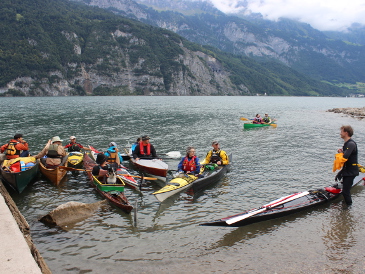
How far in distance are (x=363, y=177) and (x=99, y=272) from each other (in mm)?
13611

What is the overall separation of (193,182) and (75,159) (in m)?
7.93

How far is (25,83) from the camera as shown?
180250mm

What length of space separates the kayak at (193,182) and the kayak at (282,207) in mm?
3383

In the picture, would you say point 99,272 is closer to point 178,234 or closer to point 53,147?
point 178,234

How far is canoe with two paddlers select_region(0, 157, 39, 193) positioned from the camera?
12391 millimetres

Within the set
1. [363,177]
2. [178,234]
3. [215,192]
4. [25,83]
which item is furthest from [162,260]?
[25,83]

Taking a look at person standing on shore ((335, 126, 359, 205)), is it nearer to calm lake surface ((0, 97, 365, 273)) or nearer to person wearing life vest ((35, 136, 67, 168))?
calm lake surface ((0, 97, 365, 273))

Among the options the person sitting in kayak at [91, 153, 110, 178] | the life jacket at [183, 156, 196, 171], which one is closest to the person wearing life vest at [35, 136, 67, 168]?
the person sitting in kayak at [91, 153, 110, 178]

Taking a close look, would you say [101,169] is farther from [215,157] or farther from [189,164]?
[215,157]

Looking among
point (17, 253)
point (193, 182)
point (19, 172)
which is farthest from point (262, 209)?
point (19, 172)

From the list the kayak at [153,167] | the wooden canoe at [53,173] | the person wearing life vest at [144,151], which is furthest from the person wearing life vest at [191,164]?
the wooden canoe at [53,173]

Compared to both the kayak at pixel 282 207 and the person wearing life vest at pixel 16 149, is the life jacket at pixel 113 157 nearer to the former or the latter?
the person wearing life vest at pixel 16 149

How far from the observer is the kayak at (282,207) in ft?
29.4

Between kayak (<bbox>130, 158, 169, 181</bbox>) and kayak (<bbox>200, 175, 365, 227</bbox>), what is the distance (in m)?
6.31
